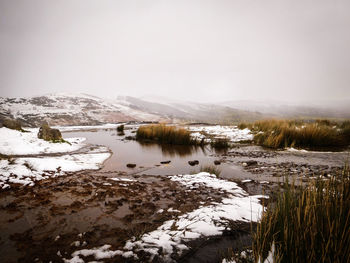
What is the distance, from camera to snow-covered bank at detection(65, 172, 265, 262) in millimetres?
1485

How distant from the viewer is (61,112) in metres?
23.7

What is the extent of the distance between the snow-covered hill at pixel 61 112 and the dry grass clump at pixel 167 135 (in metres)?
15.4

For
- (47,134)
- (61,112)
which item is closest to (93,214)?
(47,134)

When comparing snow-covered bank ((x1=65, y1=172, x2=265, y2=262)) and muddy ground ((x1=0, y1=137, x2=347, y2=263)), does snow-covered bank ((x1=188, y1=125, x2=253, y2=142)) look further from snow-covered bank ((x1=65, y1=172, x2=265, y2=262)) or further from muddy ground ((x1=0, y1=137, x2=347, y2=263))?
snow-covered bank ((x1=65, y1=172, x2=265, y2=262))

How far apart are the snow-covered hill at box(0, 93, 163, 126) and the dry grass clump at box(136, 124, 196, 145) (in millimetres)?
15400

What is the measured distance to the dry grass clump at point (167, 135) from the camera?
323 inches

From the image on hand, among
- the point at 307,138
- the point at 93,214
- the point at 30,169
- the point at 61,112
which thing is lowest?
the point at 93,214

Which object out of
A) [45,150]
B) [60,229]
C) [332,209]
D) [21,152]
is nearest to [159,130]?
[45,150]

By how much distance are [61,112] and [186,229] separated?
26900 millimetres

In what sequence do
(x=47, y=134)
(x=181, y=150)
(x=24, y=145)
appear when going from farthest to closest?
(x=47, y=134) < (x=181, y=150) < (x=24, y=145)

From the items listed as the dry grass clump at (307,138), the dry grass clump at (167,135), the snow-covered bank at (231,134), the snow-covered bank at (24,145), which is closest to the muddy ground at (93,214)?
the snow-covered bank at (24,145)

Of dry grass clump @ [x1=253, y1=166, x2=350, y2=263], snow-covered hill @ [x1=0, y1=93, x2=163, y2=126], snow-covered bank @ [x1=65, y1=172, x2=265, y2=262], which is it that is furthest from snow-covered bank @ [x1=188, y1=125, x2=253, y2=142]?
snow-covered hill @ [x1=0, y1=93, x2=163, y2=126]

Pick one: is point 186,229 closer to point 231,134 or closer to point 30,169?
point 30,169

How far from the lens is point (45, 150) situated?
5977mm
